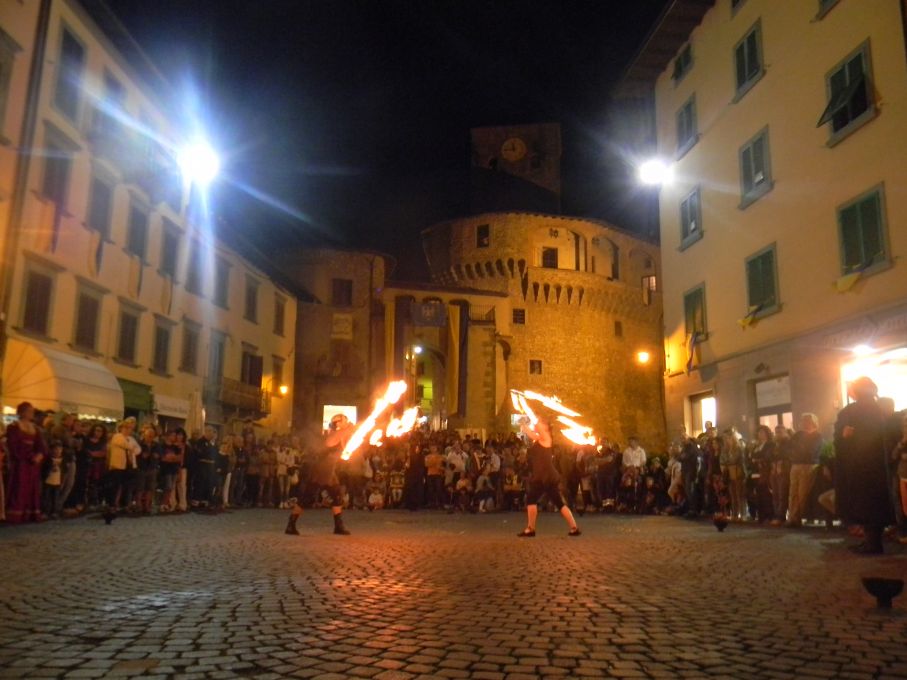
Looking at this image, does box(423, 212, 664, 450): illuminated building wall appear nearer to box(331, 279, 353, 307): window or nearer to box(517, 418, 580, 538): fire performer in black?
box(331, 279, 353, 307): window

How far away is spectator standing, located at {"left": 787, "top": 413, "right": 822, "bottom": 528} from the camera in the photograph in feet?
45.6

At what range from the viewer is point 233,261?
35.6 metres

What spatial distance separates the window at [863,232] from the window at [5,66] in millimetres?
20096

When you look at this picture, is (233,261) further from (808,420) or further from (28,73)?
(808,420)

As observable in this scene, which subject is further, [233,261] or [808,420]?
[233,261]

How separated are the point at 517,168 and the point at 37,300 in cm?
5483

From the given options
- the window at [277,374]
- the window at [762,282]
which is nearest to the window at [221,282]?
the window at [277,374]

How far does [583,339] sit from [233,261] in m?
33.9

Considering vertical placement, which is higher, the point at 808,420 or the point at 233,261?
the point at 233,261

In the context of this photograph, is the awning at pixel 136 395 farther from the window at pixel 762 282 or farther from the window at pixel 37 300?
the window at pixel 762 282

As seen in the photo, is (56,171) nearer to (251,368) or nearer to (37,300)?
(37,300)

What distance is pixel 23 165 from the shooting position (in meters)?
20.0

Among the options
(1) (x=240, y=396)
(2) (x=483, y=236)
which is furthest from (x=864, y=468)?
(2) (x=483, y=236)

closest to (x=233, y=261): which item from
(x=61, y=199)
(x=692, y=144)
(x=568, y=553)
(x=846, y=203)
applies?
(x=61, y=199)
